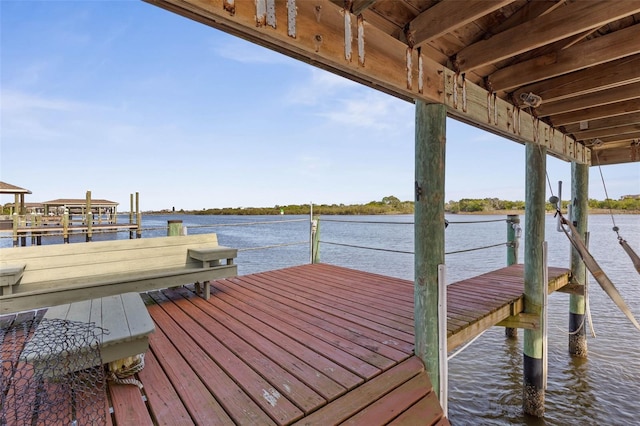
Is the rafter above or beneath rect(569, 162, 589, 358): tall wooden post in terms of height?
above

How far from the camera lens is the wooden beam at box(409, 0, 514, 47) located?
136cm

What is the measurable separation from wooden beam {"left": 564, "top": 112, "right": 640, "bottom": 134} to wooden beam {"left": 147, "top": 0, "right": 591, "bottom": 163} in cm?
221

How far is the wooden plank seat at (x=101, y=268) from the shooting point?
2.24m

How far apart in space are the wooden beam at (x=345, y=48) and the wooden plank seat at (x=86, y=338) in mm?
1524

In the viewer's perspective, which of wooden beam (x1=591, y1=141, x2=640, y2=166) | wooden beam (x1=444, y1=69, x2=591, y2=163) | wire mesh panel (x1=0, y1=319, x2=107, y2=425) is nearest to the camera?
wire mesh panel (x1=0, y1=319, x2=107, y2=425)

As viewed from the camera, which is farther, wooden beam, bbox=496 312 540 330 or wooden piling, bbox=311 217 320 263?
wooden piling, bbox=311 217 320 263

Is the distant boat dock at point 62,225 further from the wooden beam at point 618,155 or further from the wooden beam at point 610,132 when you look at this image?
the wooden beam at point 618,155

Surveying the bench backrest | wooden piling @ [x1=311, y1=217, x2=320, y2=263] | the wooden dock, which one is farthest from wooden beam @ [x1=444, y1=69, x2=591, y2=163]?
the bench backrest

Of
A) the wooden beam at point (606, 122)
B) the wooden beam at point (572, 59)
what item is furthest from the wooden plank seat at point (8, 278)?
the wooden beam at point (606, 122)

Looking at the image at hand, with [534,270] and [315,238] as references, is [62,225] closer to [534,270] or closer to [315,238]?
[315,238]

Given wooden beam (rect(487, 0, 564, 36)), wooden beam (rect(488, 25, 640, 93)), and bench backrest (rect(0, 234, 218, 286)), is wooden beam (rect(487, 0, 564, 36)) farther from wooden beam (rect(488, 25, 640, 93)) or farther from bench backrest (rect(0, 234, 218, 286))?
bench backrest (rect(0, 234, 218, 286))

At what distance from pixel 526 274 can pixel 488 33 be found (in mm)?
2623

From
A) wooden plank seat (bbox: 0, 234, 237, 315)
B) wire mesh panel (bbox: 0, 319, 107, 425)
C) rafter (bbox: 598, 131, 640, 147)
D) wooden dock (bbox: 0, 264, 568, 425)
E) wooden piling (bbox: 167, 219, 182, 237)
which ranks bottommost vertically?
wooden dock (bbox: 0, 264, 568, 425)

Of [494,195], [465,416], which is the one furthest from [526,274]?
[494,195]
